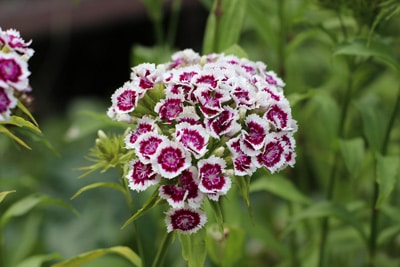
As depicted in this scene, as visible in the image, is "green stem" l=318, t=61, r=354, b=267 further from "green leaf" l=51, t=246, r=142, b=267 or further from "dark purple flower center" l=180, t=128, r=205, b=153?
"dark purple flower center" l=180, t=128, r=205, b=153

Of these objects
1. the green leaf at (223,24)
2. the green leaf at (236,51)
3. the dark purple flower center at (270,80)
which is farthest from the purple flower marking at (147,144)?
the green leaf at (223,24)

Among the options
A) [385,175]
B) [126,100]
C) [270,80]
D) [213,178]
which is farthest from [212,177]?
[385,175]

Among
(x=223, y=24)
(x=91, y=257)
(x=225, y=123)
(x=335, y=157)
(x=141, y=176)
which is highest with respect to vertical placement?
(x=223, y=24)

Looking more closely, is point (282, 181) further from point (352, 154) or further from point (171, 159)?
point (171, 159)

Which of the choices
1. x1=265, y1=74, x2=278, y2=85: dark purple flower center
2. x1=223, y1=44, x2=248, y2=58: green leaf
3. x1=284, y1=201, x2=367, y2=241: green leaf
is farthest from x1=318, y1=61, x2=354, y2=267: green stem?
x1=265, y1=74, x2=278, y2=85: dark purple flower center

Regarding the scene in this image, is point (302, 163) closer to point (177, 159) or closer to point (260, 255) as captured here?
Result: point (260, 255)

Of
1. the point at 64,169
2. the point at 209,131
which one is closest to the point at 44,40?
the point at 64,169
